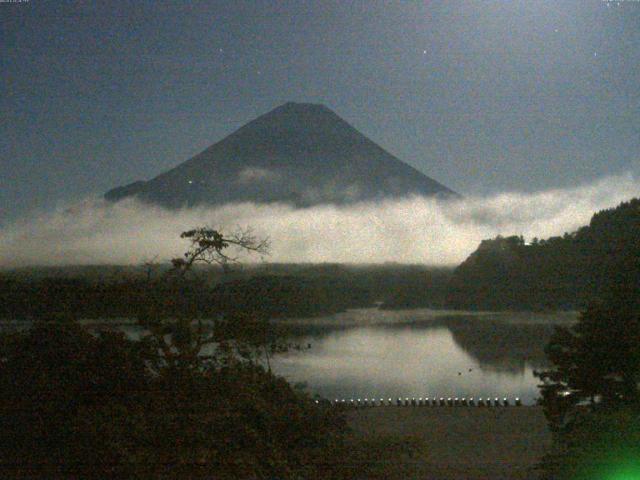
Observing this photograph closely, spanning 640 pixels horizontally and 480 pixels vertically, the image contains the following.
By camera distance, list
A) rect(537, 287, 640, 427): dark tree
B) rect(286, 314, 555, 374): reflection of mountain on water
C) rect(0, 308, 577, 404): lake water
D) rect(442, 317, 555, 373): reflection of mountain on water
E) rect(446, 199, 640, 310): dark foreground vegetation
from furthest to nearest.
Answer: rect(442, 317, 555, 373): reflection of mountain on water → rect(286, 314, 555, 374): reflection of mountain on water → rect(446, 199, 640, 310): dark foreground vegetation → rect(0, 308, 577, 404): lake water → rect(537, 287, 640, 427): dark tree

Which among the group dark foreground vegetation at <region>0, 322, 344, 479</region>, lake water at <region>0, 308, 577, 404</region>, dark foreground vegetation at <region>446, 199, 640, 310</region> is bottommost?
lake water at <region>0, 308, 577, 404</region>

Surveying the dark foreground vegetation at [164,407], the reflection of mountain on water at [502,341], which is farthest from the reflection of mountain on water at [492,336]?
the dark foreground vegetation at [164,407]

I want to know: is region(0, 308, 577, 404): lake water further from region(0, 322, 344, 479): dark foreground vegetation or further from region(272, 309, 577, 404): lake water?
region(0, 322, 344, 479): dark foreground vegetation

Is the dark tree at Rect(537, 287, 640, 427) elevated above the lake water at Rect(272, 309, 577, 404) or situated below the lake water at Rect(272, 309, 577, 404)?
above

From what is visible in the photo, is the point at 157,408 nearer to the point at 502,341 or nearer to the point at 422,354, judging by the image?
the point at 502,341

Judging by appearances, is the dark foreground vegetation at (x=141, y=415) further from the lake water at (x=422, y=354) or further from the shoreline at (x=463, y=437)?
the lake water at (x=422, y=354)

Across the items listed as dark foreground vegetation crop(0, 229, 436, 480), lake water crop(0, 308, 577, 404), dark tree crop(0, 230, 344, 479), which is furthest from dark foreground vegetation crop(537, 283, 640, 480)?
lake water crop(0, 308, 577, 404)
